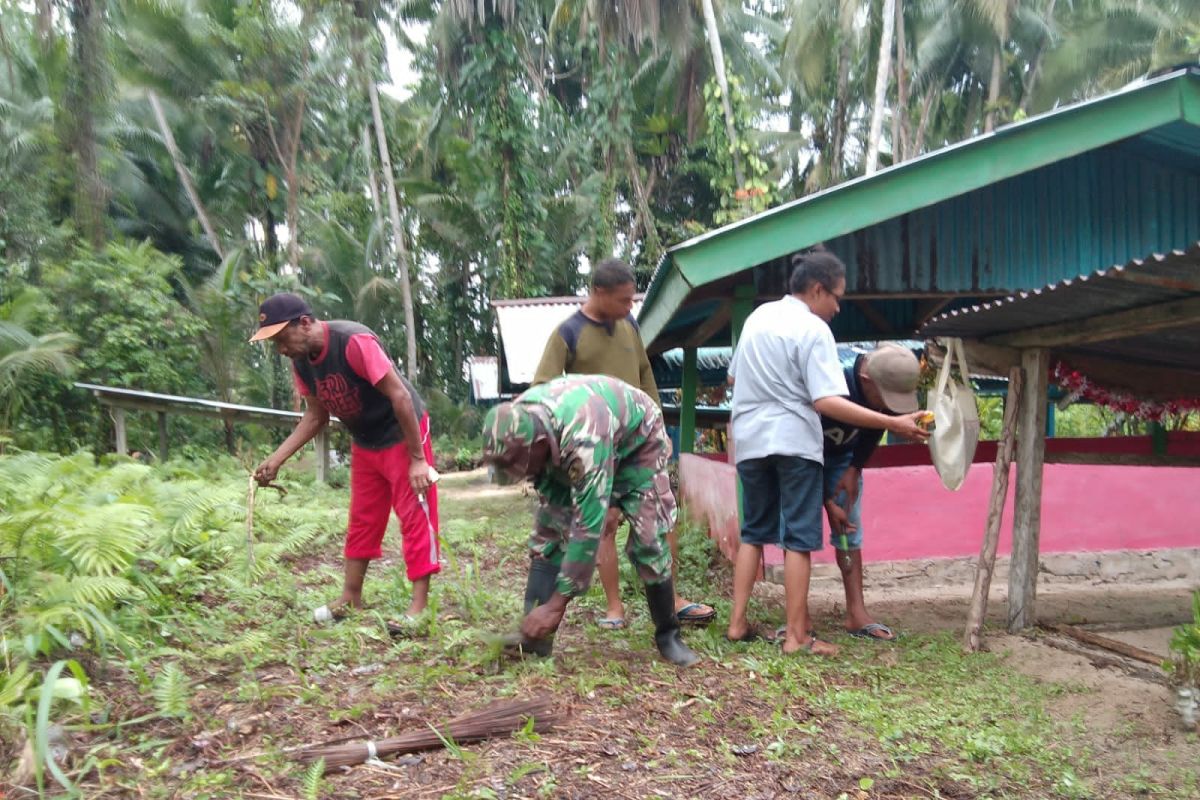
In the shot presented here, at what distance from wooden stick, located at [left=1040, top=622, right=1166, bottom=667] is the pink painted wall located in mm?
1660

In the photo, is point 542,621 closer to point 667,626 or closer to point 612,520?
point 667,626

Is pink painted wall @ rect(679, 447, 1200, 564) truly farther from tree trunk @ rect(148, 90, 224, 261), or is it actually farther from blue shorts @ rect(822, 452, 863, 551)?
tree trunk @ rect(148, 90, 224, 261)

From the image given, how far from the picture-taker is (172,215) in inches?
879

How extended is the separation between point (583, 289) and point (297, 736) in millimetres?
20537

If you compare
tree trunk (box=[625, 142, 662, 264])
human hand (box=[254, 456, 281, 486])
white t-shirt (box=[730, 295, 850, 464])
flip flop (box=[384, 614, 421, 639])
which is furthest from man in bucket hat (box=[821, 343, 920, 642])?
tree trunk (box=[625, 142, 662, 264])

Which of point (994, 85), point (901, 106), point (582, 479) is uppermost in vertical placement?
point (994, 85)

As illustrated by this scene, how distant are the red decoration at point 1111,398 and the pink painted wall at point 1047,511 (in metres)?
0.80

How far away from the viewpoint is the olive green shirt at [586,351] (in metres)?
4.22

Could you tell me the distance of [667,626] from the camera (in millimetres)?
3834

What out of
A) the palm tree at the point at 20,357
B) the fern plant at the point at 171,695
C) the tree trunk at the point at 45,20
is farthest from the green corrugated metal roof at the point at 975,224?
the tree trunk at the point at 45,20

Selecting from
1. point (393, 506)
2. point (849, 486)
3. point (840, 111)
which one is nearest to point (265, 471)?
point (393, 506)

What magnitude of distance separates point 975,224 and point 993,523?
266cm

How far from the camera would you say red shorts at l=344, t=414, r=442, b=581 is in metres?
4.13

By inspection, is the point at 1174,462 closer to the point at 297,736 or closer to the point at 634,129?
the point at 297,736
